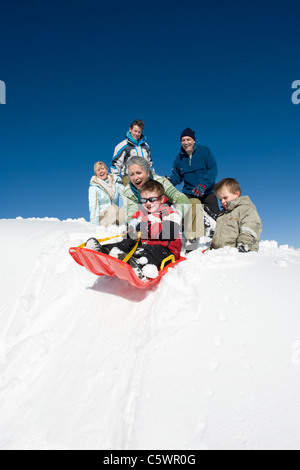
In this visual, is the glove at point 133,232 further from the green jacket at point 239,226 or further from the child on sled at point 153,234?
the green jacket at point 239,226

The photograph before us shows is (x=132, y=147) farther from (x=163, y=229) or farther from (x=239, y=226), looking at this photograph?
(x=239, y=226)

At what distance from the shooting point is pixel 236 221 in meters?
3.52

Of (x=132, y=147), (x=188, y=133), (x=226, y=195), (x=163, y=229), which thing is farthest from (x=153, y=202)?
(x=132, y=147)

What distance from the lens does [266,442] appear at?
1343 mm

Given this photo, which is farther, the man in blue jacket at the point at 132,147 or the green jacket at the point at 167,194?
the man in blue jacket at the point at 132,147

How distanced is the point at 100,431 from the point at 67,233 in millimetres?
3514

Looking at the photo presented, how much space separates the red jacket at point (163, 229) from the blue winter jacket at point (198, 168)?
166 cm

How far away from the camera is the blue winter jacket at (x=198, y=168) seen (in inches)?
190

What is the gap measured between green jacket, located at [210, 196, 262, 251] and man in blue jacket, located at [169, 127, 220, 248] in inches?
43.3

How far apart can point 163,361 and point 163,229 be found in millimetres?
1725

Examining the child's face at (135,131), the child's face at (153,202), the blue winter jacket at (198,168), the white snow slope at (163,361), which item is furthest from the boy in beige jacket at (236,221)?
the child's face at (135,131)

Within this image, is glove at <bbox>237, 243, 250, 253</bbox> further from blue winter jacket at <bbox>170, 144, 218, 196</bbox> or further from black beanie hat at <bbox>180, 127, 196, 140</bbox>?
black beanie hat at <bbox>180, 127, 196, 140</bbox>

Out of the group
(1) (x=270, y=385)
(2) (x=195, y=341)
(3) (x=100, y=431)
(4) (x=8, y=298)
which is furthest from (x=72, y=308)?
(1) (x=270, y=385)
